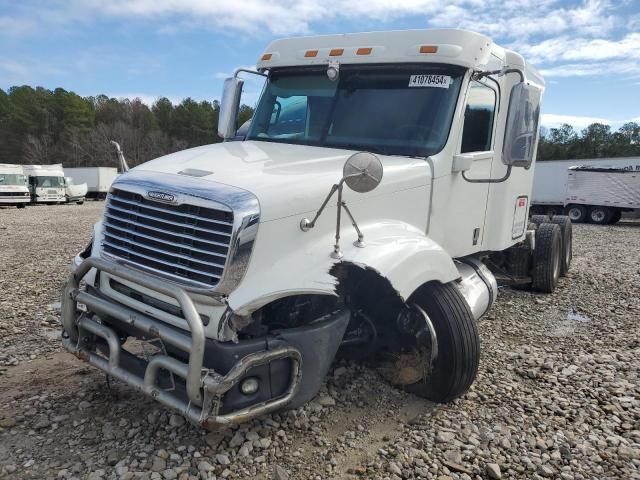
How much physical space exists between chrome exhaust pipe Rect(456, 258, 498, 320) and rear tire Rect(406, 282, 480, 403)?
0.82 m

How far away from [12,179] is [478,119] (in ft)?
102

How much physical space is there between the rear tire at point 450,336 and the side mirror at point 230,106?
290cm

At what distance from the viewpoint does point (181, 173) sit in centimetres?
321

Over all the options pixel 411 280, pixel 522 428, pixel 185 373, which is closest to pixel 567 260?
pixel 522 428

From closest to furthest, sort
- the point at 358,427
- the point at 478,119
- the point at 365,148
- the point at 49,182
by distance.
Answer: the point at 358,427, the point at 365,148, the point at 478,119, the point at 49,182

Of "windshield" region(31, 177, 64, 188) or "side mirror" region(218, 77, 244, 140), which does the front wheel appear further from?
"windshield" region(31, 177, 64, 188)

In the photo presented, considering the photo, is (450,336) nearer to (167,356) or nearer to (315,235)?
(315,235)

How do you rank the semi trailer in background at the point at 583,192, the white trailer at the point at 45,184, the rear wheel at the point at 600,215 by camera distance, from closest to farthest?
the semi trailer in background at the point at 583,192 < the rear wheel at the point at 600,215 < the white trailer at the point at 45,184

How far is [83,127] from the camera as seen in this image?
63.9 metres

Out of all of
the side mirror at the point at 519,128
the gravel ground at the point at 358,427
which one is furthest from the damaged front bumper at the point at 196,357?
the side mirror at the point at 519,128

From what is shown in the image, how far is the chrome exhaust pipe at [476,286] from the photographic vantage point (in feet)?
15.1

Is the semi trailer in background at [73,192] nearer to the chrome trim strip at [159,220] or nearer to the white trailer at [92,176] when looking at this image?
the white trailer at [92,176]

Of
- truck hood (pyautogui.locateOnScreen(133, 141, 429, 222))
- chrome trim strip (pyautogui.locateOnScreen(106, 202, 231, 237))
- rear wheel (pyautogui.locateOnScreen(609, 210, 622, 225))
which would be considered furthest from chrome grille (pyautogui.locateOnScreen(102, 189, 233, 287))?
rear wheel (pyautogui.locateOnScreen(609, 210, 622, 225))

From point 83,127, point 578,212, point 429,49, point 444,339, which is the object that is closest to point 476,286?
point 444,339
